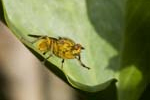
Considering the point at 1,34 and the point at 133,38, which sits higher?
the point at 133,38

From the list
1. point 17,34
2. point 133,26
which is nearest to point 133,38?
point 133,26

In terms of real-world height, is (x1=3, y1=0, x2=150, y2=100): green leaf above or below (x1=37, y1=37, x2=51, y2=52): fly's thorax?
above

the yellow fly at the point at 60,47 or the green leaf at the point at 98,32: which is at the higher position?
the green leaf at the point at 98,32

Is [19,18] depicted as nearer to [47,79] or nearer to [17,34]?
[17,34]

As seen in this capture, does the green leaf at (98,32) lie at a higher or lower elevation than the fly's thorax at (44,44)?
higher
